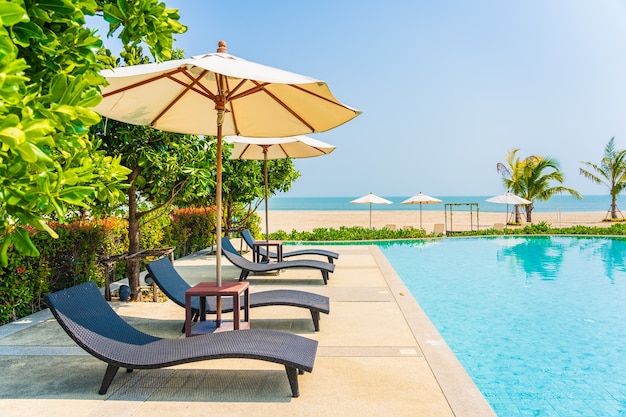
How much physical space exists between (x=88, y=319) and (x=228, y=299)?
90.7 inches

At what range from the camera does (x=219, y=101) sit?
5.46 meters

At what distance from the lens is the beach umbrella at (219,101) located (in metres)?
4.57

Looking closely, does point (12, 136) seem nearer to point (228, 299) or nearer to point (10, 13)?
point (10, 13)

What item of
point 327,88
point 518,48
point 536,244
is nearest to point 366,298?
point 327,88

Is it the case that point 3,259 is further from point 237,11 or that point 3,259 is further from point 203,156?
point 237,11

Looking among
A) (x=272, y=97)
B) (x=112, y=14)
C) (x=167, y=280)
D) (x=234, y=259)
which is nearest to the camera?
(x=112, y=14)

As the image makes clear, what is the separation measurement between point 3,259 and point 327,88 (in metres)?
3.24

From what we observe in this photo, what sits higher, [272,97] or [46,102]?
[272,97]

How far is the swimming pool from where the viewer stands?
482 centimetres

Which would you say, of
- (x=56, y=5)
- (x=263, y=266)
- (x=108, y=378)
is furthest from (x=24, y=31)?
(x=263, y=266)

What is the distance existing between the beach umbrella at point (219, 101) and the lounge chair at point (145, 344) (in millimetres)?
1149

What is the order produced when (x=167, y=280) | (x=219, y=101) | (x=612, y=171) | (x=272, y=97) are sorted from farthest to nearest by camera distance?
(x=612, y=171)
(x=167, y=280)
(x=272, y=97)
(x=219, y=101)

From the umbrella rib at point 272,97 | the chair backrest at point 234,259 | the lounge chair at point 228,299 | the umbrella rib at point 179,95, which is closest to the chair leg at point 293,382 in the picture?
the lounge chair at point 228,299

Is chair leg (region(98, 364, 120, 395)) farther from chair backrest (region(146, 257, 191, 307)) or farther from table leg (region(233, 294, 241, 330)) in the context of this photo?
chair backrest (region(146, 257, 191, 307))
